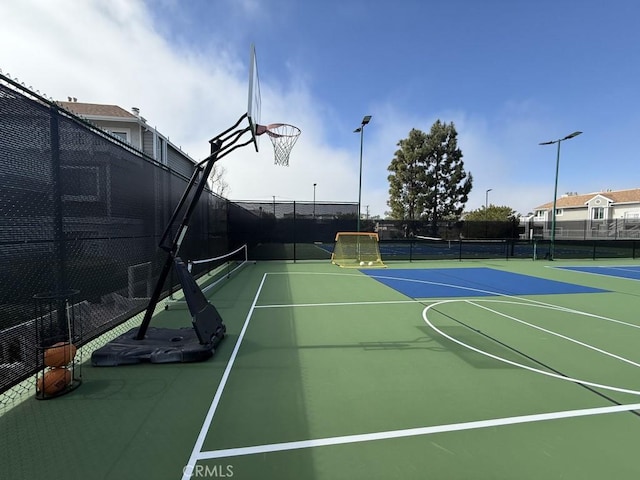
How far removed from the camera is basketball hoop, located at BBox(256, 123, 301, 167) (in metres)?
6.50

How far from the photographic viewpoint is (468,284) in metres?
10.5

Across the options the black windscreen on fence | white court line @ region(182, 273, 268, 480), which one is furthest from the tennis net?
white court line @ region(182, 273, 268, 480)

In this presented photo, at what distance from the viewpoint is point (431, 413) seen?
3123 mm

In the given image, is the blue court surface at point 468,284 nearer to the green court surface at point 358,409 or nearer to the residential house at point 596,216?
the green court surface at point 358,409

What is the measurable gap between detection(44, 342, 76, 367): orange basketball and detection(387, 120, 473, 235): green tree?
39.9m

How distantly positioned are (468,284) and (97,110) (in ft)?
64.9

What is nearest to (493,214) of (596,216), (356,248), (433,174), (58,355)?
(433,174)

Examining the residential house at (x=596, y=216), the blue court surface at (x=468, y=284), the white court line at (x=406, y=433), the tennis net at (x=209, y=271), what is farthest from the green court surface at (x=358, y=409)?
the residential house at (x=596, y=216)

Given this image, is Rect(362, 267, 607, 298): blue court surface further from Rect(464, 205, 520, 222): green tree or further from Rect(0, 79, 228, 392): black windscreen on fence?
Rect(464, 205, 520, 222): green tree

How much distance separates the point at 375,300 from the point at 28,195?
6730 mm

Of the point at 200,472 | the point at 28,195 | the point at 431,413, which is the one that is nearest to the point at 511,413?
the point at 431,413

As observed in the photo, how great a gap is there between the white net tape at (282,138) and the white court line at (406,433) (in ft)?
16.6

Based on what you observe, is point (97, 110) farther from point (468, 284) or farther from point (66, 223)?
point (468, 284)

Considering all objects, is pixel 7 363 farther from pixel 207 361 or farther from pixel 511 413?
pixel 511 413
